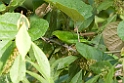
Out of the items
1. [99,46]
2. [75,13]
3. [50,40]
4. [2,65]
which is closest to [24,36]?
[2,65]

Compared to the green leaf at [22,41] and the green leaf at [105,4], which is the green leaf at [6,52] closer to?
the green leaf at [22,41]

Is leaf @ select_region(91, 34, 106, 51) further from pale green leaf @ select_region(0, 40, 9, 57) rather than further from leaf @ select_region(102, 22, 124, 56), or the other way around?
pale green leaf @ select_region(0, 40, 9, 57)

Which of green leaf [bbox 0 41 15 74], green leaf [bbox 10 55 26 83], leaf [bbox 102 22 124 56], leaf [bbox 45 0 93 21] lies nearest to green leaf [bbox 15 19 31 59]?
green leaf [bbox 10 55 26 83]

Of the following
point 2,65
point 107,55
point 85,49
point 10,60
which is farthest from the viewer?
point 107,55

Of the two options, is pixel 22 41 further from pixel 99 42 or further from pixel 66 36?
pixel 99 42

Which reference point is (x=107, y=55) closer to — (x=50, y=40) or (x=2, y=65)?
(x=50, y=40)
